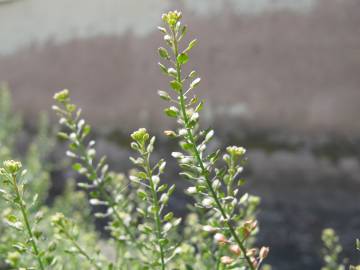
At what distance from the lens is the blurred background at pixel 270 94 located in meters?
3.49

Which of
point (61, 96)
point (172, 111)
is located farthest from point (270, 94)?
point (172, 111)

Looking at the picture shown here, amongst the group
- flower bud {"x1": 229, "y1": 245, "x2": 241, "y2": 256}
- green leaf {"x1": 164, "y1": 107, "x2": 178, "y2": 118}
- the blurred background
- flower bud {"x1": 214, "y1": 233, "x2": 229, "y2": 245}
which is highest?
green leaf {"x1": 164, "y1": 107, "x2": 178, "y2": 118}

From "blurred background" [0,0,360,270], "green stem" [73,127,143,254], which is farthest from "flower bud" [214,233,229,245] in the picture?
"blurred background" [0,0,360,270]

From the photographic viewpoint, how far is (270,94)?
151 inches

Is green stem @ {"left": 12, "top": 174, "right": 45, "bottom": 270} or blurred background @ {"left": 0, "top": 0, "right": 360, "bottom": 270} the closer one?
green stem @ {"left": 12, "top": 174, "right": 45, "bottom": 270}

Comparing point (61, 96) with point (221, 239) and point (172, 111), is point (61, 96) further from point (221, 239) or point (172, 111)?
point (221, 239)

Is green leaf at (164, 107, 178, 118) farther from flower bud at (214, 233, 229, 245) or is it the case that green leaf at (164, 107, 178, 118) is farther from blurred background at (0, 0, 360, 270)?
blurred background at (0, 0, 360, 270)

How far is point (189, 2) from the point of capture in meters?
4.27

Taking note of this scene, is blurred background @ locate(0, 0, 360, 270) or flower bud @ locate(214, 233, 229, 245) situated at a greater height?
flower bud @ locate(214, 233, 229, 245)

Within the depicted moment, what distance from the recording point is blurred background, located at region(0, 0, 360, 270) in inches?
137

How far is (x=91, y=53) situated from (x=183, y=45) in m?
1.45

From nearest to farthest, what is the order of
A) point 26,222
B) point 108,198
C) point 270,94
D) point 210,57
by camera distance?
point 26,222, point 108,198, point 270,94, point 210,57

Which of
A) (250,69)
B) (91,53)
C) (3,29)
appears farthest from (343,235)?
→ (3,29)

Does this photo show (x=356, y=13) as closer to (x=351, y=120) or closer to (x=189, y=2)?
(x=351, y=120)
